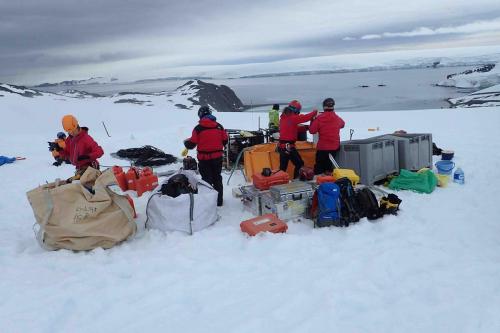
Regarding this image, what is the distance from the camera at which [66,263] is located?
3.83 metres

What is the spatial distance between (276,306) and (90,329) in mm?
1387

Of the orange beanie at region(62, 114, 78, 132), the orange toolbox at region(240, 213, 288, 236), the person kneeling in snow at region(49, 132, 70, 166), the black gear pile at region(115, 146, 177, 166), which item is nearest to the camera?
the orange toolbox at region(240, 213, 288, 236)

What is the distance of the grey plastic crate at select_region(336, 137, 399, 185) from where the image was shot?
5.89 meters

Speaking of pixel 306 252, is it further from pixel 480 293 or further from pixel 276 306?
pixel 480 293

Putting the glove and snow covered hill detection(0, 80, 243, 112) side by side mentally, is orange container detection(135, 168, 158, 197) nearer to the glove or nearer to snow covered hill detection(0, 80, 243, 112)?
the glove

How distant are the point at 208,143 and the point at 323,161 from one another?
197 cm

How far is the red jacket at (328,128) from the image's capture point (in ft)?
19.4

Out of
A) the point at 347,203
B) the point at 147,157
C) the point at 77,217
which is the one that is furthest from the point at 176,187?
the point at 147,157

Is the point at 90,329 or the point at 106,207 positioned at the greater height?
the point at 106,207

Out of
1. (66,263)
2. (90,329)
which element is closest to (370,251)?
(90,329)

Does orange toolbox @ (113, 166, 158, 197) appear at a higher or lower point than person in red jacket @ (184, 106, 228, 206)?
lower

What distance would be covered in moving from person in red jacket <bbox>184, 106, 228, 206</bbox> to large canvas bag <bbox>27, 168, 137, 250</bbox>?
1491 millimetres

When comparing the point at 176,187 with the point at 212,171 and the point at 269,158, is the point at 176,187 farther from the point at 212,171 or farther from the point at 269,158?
the point at 269,158

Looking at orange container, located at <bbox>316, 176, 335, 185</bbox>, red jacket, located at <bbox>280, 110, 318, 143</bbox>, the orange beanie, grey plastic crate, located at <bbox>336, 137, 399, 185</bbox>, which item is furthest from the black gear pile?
orange container, located at <bbox>316, 176, 335, 185</bbox>
